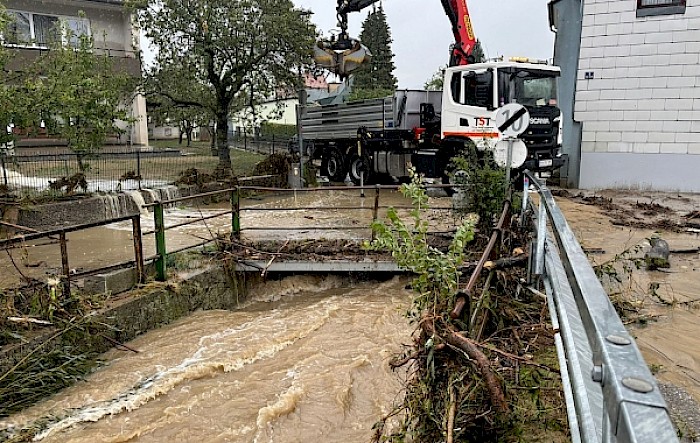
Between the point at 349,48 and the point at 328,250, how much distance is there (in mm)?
6366

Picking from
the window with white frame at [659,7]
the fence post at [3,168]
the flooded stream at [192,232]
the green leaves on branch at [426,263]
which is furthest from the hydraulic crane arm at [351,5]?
the green leaves on branch at [426,263]

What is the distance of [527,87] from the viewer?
1224 cm

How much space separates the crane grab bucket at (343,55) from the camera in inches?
506

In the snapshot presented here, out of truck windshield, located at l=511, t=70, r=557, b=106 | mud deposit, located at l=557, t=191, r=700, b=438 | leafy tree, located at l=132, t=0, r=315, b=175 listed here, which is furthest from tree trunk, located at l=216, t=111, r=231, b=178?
mud deposit, located at l=557, t=191, r=700, b=438

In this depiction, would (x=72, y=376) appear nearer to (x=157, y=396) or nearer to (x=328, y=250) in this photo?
(x=157, y=396)

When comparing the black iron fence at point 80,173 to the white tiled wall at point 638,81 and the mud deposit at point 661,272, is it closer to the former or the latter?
the mud deposit at point 661,272

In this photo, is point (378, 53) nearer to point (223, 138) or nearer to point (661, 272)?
point (223, 138)

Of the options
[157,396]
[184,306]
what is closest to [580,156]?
[184,306]

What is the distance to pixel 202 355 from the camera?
606 centimetres

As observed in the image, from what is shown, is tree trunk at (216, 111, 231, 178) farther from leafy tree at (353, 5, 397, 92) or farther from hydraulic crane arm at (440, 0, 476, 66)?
leafy tree at (353, 5, 397, 92)

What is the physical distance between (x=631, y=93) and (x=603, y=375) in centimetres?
1628

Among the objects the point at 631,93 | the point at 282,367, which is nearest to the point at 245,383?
the point at 282,367

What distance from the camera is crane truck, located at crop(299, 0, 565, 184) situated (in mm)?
12094

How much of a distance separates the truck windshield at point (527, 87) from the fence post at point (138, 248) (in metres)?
8.50
